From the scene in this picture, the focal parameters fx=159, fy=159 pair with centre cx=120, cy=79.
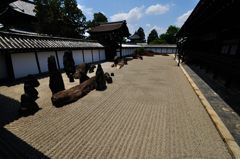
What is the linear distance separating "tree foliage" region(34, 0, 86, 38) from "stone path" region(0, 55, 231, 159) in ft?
67.2

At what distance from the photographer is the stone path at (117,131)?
151 inches

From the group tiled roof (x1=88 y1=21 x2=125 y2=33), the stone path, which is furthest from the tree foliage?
the stone path

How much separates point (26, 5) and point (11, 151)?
26995 mm

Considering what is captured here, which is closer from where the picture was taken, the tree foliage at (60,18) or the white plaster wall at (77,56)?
the white plaster wall at (77,56)

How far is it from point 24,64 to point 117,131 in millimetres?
11587

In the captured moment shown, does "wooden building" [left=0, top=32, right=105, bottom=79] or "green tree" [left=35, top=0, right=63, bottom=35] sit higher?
"green tree" [left=35, top=0, right=63, bottom=35]

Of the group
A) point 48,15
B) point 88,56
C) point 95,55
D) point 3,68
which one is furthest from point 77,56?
point 48,15

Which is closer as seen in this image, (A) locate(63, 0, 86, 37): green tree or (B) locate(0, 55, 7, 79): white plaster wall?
(B) locate(0, 55, 7, 79): white plaster wall

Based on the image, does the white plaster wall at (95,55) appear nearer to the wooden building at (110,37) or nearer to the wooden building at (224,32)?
the wooden building at (110,37)

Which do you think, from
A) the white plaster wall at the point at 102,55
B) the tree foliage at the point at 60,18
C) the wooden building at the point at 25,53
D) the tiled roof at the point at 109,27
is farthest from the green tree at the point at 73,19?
the wooden building at the point at 25,53

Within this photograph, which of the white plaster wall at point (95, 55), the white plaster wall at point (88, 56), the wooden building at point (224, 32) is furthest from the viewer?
the white plaster wall at point (95, 55)

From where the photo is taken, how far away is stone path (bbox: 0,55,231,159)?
12.6 ft

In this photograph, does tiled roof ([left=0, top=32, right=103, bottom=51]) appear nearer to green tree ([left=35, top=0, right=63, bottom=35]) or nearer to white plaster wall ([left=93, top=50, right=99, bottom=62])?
white plaster wall ([left=93, top=50, right=99, bottom=62])

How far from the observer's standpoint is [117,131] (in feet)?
15.8
